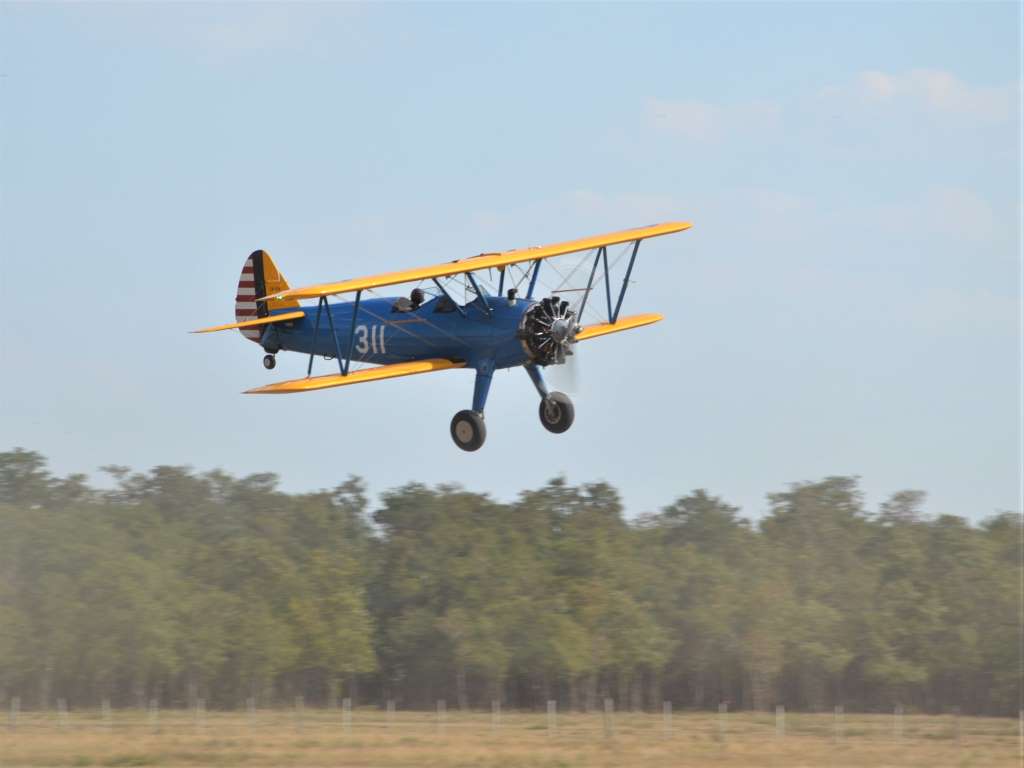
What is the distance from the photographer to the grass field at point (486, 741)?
1908 inches

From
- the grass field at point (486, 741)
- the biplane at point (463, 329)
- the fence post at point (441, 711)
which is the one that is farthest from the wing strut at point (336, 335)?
the fence post at point (441, 711)

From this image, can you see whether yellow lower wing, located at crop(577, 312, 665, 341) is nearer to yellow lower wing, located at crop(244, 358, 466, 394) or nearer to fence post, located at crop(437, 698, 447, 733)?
yellow lower wing, located at crop(244, 358, 466, 394)

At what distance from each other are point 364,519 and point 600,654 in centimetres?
1821

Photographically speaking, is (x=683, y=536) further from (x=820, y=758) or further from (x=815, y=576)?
(x=820, y=758)

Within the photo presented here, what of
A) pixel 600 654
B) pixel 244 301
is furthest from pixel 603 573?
pixel 244 301

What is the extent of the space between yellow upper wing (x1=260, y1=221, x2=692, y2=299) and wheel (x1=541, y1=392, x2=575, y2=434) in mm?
2630

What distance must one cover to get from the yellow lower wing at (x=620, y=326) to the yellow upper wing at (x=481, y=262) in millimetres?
1524

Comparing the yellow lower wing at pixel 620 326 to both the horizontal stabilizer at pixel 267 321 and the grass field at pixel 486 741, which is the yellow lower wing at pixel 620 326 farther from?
the grass field at pixel 486 741

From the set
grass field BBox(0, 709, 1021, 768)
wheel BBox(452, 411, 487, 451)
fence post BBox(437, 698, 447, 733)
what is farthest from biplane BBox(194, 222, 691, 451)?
fence post BBox(437, 698, 447, 733)

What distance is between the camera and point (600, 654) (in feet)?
245

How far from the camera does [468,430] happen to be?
1050 inches

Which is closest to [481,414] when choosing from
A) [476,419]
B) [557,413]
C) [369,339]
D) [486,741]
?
[476,419]

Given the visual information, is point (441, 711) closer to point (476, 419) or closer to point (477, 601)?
point (477, 601)

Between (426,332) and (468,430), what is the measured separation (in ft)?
6.80
